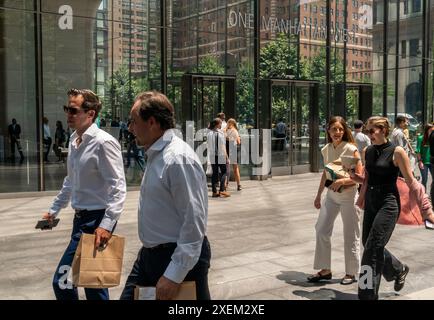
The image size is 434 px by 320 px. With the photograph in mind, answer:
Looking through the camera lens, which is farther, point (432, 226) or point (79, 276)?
A: point (432, 226)

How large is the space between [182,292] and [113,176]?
1426mm

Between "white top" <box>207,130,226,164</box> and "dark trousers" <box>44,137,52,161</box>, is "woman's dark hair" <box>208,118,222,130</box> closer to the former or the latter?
"white top" <box>207,130,226,164</box>

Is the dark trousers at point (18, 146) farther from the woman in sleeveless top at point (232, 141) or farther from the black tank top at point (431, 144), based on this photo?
the black tank top at point (431, 144)

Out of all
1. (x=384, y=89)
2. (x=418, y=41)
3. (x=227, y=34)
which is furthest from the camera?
(x=418, y=41)

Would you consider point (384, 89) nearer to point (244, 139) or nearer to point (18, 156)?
point (244, 139)

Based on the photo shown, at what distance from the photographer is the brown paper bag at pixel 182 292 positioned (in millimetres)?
2873

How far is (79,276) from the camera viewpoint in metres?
3.50

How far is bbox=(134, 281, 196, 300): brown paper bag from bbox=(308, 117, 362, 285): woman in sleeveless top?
129 inches

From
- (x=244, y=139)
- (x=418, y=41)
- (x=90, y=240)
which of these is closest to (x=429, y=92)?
(x=418, y=41)

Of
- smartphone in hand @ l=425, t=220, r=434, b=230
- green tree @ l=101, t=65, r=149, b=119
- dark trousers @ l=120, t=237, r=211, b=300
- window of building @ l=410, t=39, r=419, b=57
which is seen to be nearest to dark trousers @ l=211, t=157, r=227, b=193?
green tree @ l=101, t=65, r=149, b=119

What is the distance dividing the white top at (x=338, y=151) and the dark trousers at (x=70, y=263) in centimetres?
298

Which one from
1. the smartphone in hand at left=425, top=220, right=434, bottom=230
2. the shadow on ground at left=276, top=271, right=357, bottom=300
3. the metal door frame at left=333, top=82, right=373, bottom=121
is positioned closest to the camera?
the smartphone in hand at left=425, top=220, right=434, bottom=230

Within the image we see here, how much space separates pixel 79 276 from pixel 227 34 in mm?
13319

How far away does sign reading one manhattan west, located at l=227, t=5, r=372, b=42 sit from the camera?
16.3m
